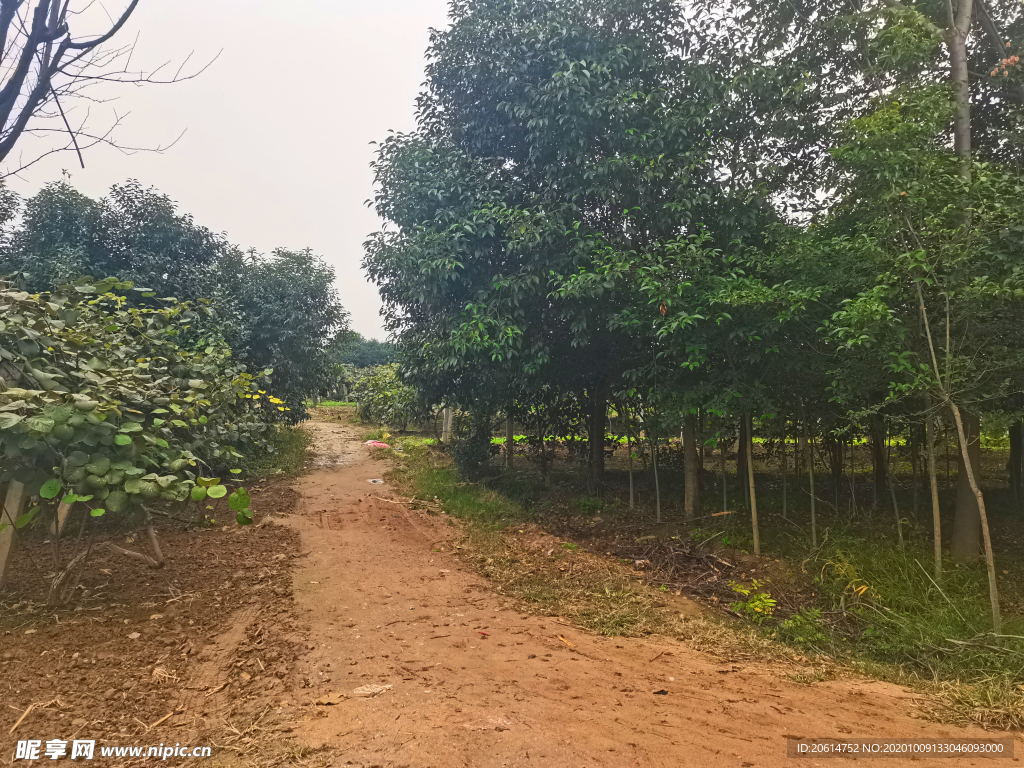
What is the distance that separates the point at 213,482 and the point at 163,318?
3.11 meters

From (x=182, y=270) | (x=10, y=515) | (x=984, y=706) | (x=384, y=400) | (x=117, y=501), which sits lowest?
(x=984, y=706)

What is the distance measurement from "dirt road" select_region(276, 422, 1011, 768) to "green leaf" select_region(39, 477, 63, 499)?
1748 mm

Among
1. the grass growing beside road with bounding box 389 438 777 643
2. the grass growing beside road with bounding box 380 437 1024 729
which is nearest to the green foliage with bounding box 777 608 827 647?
the grass growing beside road with bounding box 380 437 1024 729

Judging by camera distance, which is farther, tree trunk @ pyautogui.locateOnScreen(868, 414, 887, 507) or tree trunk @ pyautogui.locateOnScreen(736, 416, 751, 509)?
tree trunk @ pyautogui.locateOnScreen(868, 414, 887, 507)

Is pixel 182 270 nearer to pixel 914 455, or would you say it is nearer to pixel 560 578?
pixel 560 578

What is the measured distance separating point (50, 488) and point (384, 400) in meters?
14.3

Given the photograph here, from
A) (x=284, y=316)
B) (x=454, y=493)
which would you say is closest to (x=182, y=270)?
(x=284, y=316)

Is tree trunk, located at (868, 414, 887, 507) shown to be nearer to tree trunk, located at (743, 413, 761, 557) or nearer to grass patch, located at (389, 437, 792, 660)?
tree trunk, located at (743, 413, 761, 557)

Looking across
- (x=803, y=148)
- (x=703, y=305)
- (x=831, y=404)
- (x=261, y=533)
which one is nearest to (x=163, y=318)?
(x=261, y=533)

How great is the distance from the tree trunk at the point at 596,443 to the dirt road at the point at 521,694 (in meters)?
3.93

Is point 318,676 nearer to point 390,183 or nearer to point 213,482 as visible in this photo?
point 213,482

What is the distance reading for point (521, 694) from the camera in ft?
10.6

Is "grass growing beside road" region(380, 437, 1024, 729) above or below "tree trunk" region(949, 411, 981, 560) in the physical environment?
below

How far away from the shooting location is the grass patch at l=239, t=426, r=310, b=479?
9.36 metres
